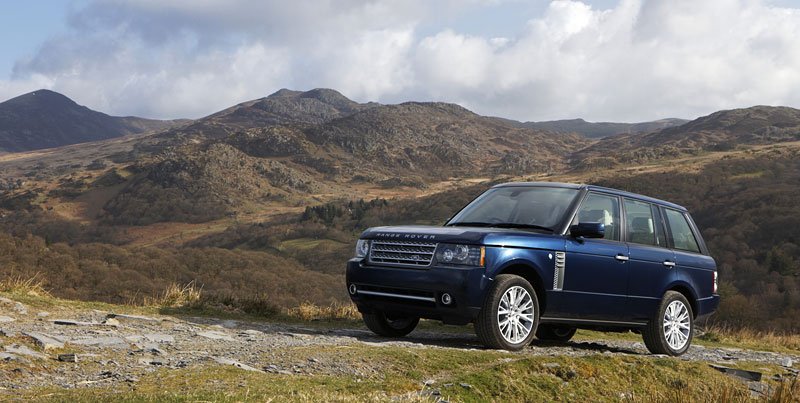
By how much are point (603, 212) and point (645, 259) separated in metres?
0.86

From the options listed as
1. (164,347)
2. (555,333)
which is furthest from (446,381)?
(555,333)

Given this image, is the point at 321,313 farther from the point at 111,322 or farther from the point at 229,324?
the point at 111,322

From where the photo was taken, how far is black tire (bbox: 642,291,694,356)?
992cm

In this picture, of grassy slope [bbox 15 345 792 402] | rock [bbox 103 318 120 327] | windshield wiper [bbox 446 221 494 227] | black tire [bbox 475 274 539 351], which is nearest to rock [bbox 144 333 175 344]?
rock [bbox 103 318 120 327]

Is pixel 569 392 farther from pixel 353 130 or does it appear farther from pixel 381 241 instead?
pixel 353 130

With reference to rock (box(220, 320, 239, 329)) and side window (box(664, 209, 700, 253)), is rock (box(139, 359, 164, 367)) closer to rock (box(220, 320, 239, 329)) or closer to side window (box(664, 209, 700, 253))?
rock (box(220, 320, 239, 329))

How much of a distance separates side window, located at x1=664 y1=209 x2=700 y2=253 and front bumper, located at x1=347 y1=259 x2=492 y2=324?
373 centimetres

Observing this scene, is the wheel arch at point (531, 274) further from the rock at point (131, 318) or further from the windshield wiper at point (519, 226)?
the rock at point (131, 318)

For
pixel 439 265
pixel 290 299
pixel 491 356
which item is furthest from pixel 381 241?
pixel 290 299

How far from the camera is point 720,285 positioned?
152 ft

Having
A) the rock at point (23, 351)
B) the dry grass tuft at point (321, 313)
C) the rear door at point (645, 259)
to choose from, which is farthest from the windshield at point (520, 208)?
the rock at point (23, 351)

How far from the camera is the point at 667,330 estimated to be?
397 inches

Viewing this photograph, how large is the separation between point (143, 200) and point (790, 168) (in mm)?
98582

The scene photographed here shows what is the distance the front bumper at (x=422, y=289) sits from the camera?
318 inches
